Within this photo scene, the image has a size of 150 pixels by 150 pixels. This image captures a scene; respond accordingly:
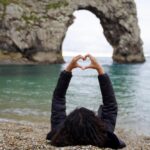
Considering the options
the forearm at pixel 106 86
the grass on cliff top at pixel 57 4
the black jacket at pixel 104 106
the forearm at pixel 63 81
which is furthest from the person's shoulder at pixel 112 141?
the grass on cliff top at pixel 57 4

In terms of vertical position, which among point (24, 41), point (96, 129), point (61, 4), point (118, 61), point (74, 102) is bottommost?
point (118, 61)

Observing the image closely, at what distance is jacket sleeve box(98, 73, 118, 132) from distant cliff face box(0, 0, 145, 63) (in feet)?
316

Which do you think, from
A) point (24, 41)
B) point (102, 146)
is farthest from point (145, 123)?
point (24, 41)

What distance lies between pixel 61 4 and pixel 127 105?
277 feet

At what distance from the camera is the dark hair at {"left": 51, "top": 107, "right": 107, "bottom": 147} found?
7914mm

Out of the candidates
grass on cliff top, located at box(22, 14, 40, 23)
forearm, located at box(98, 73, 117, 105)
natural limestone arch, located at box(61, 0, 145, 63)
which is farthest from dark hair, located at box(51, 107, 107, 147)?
natural limestone arch, located at box(61, 0, 145, 63)

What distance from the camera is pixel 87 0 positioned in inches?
4675

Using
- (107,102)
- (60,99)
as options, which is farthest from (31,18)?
(107,102)

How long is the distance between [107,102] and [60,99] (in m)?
1.07

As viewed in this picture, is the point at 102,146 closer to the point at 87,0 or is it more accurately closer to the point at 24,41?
the point at 24,41

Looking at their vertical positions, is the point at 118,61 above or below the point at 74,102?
below

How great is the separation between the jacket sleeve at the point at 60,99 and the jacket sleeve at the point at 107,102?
29.8 inches

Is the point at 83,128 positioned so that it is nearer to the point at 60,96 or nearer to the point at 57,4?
the point at 60,96

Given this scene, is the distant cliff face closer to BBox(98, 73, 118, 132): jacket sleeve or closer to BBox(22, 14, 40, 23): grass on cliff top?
BBox(22, 14, 40, 23): grass on cliff top
